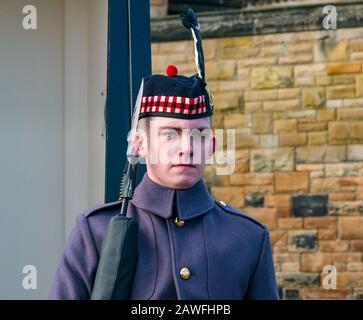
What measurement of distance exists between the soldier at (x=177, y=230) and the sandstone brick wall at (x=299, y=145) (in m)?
4.68

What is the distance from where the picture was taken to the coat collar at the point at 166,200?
2420 millimetres

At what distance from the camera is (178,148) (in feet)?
7.59

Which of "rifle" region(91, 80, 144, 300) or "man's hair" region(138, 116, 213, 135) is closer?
"rifle" region(91, 80, 144, 300)

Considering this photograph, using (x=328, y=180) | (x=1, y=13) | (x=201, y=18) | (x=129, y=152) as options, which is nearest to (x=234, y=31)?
(x=201, y=18)

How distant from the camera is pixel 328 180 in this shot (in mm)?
7191

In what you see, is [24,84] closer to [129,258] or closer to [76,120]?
[76,120]

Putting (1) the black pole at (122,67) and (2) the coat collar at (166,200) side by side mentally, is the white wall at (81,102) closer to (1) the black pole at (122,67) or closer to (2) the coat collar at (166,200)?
(1) the black pole at (122,67)

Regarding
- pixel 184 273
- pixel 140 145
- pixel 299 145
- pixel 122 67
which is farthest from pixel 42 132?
pixel 299 145

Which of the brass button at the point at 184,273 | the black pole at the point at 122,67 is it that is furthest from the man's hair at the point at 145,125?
the black pole at the point at 122,67

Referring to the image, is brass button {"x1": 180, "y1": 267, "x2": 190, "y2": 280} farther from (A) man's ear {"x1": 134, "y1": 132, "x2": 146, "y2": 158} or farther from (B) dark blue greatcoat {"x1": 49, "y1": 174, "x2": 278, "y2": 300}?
(A) man's ear {"x1": 134, "y1": 132, "x2": 146, "y2": 158}

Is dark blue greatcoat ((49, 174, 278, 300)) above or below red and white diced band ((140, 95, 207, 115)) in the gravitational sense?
below

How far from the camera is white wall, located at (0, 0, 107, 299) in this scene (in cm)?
350

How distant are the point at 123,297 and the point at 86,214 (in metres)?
0.25

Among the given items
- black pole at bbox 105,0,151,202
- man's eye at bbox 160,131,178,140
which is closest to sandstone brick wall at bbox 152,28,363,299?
black pole at bbox 105,0,151,202
